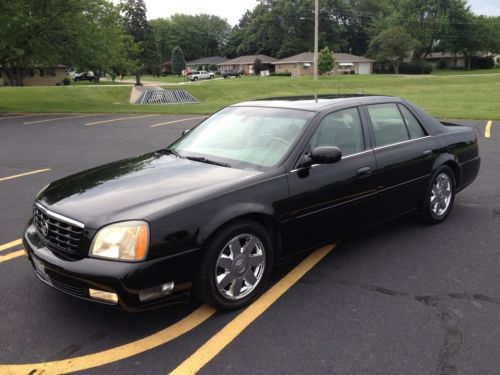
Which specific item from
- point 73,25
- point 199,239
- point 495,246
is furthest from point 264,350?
point 73,25

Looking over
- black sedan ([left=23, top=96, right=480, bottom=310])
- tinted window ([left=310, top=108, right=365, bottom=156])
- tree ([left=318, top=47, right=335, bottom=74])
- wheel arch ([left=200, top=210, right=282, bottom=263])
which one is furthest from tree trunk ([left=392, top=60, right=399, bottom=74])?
wheel arch ([left=200, top=210, right=282, bottom=263])

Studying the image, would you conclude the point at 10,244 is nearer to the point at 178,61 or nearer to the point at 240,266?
the point at 240,266

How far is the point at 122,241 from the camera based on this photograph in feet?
9.70

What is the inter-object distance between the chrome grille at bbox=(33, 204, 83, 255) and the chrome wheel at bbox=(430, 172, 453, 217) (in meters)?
3.76

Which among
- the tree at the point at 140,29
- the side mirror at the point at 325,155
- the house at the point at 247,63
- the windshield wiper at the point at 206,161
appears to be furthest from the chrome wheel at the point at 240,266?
the house at the point at 247,63

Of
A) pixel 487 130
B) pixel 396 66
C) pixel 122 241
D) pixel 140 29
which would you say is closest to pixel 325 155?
pixel 122 241

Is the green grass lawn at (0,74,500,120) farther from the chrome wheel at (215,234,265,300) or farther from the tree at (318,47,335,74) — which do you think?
the chrome wheel at (215,234,265,300)

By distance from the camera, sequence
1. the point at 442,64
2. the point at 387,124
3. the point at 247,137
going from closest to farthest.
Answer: the point at 247,137, the point at 387,124, the point at 442,64

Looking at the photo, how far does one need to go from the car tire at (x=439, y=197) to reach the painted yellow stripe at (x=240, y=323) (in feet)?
4.97

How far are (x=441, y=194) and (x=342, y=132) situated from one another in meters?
1.73

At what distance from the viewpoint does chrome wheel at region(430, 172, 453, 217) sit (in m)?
5.16

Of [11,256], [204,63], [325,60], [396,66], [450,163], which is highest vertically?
[204,63]

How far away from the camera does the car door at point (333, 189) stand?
12.3ft

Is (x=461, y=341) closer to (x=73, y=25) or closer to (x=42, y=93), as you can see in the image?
(x=73, y=25)
